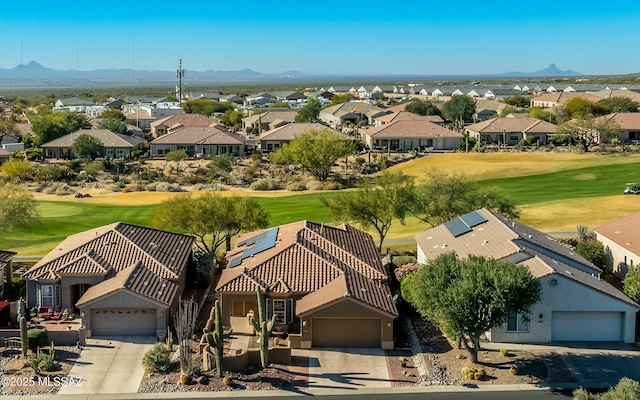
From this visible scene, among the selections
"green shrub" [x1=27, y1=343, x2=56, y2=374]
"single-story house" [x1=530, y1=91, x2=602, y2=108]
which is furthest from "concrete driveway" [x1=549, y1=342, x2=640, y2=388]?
"single-story house" [x1=530, y1=91, x2=602, y2=108]

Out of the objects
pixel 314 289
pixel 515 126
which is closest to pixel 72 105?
pixel 515 126

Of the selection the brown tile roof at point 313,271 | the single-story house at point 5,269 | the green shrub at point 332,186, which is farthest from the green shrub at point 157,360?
the green shrub at point 332,186

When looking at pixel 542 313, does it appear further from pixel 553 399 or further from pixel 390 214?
pixel 390 214

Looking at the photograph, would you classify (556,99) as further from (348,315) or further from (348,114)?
(348,315)

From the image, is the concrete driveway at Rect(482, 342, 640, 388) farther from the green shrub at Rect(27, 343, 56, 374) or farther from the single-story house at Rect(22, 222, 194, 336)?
the green shrub at Rect(27, 343, 56, 374)

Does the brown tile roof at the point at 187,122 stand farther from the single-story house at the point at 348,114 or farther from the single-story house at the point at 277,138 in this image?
the single-story house at the point at 348,114

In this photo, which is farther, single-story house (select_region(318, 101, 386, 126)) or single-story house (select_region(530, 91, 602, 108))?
single-story house (select_region(530, 91, 602, 108))
